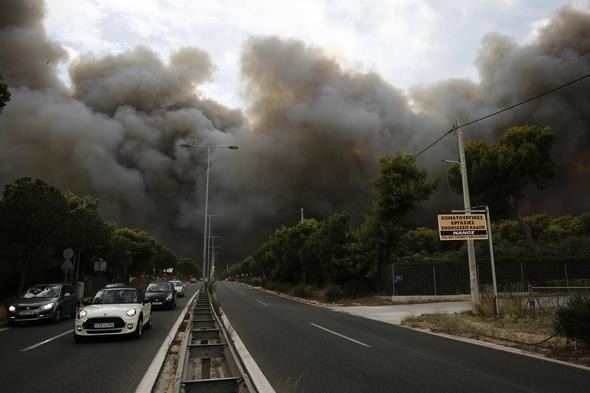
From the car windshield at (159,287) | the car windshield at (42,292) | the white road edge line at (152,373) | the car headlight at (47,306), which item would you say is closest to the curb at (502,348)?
the white road edge line at (152,373)

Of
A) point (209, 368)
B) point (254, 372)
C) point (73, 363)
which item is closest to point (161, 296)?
point (73, 363)

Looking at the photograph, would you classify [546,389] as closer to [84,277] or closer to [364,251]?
[364,251]

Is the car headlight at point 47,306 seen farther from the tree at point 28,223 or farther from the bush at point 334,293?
the bush at point 334,293

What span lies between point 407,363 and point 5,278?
83.6 ft

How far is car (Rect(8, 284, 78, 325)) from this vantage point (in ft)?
52.9

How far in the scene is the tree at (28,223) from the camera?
23.6m

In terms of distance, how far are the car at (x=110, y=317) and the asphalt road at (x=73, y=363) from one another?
286 mm

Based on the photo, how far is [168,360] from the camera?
9164 mm

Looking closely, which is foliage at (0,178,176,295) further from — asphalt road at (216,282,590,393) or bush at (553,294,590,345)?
bush at (553,294,590,345)

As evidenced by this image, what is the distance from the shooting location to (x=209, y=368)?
7.65 metres

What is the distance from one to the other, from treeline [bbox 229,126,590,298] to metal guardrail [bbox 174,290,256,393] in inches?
820

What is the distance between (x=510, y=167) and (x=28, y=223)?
38.5 metres

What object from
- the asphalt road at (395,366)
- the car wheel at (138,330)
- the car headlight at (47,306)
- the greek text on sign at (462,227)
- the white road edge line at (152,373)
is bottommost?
the asphalt road at (395,366)

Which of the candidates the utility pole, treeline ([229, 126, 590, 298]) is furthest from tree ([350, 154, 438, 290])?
the utility pole
